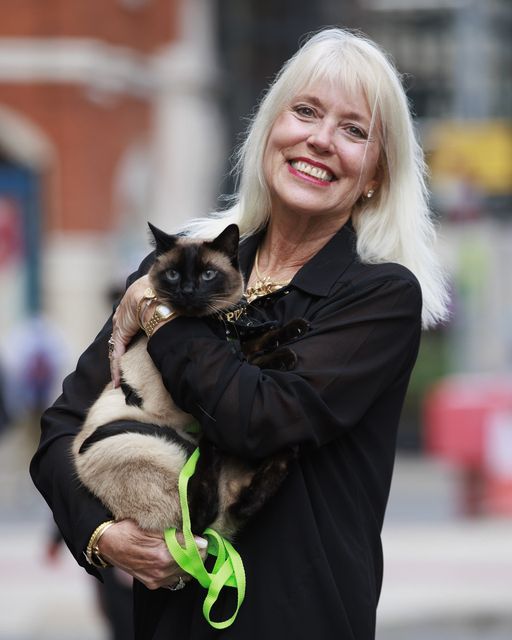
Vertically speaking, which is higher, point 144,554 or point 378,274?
point 378,274

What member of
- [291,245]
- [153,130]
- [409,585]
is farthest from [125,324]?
[153,130]

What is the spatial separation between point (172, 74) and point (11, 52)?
533 cm

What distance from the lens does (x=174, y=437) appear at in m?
3.19

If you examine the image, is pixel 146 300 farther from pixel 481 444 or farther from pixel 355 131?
pixel 481 444

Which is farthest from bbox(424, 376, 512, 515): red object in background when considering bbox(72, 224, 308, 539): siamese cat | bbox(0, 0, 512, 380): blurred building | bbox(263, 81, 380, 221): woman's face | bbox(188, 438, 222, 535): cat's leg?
bbox(188, 438, 222, 535): cat's leg

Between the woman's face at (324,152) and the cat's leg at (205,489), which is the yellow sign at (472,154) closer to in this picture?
the woman's face at (324,152)

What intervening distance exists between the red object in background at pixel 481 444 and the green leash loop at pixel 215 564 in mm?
10106

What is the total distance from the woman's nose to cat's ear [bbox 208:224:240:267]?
0.29 meters

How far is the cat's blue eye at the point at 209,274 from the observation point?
3320 mm

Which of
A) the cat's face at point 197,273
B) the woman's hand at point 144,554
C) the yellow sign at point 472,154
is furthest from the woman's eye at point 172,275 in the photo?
the yellow sign at point 472,154

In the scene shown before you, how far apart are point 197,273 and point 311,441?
1.81 feet

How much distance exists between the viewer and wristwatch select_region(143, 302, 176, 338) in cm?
324

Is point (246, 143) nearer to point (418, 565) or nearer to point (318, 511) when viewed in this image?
point (318, 511)

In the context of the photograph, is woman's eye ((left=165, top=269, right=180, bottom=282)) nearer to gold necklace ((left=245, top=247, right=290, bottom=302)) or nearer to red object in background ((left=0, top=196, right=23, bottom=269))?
gold necklace ((left=245, top=247, right=290, bottom=302))
